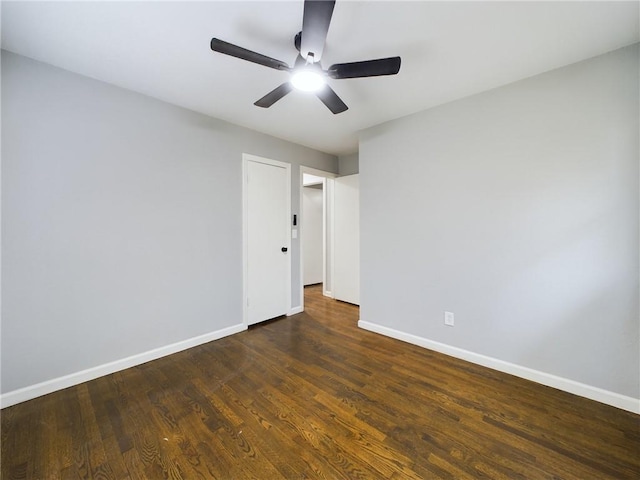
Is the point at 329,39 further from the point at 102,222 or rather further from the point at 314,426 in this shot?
the point at 314,426

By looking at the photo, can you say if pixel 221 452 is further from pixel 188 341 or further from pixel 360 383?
pixel 188 341

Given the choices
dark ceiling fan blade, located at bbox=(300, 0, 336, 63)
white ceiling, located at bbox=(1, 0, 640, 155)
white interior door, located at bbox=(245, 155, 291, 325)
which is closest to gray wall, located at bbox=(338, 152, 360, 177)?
white interior door, located at bbox=(245, 155, 291, 325)

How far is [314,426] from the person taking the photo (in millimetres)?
1638

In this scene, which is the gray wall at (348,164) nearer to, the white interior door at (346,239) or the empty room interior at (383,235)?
the white interior door at (346,239)

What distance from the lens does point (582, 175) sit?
6.30 feet

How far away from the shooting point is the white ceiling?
1.48 meters

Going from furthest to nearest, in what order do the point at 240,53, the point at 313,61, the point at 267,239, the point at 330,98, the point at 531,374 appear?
the point at 267,239
the point at 531,374
the point at 330,98
the point at 313,61
the point at 240,53

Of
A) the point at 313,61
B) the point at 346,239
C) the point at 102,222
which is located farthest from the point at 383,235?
the point at 102,222

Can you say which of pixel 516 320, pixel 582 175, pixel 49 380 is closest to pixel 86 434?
pixel 49 380

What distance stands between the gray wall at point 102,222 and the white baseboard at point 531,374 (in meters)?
2.17

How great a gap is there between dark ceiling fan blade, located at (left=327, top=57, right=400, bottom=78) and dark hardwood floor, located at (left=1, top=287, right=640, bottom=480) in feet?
7.28

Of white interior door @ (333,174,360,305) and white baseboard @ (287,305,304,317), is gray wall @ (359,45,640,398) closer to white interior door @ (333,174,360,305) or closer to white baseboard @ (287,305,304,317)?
white interior door @ (333,174,360,305)

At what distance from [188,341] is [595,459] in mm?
3158

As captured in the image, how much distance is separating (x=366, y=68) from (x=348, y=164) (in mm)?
2810
